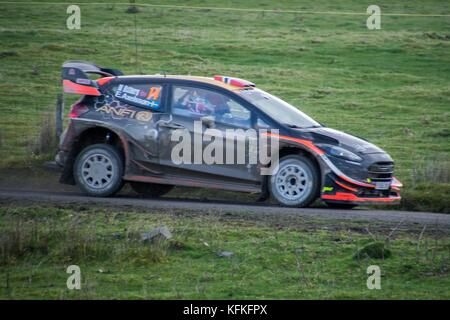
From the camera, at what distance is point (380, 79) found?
28312mm

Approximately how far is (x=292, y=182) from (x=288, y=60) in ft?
57.1

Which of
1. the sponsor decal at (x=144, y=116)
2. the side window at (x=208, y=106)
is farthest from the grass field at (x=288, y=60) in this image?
the sponsor decal at (x=144, y=116)

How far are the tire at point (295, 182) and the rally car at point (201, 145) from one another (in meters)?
0.01

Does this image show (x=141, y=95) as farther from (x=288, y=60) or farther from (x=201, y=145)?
(x=288, y=60)

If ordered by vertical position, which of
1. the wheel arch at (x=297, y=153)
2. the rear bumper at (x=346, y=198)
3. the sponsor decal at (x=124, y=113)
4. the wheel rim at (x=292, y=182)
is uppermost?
the sponsor decal at (x=124, y=113)

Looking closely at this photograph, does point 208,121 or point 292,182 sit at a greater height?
point 208,121

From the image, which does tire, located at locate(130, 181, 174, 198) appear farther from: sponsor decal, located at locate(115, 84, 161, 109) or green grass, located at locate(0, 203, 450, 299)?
green grass, located at locate(0, 203, 450, 299)

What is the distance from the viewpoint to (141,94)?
46.0ft

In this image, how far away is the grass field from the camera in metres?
20.5

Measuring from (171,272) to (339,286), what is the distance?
5.74 ft

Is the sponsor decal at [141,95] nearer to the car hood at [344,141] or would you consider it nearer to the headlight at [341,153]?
the car hood at [344,141]

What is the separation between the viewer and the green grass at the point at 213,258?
9.30 m

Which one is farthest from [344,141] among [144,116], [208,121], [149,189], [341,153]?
[149,189]
